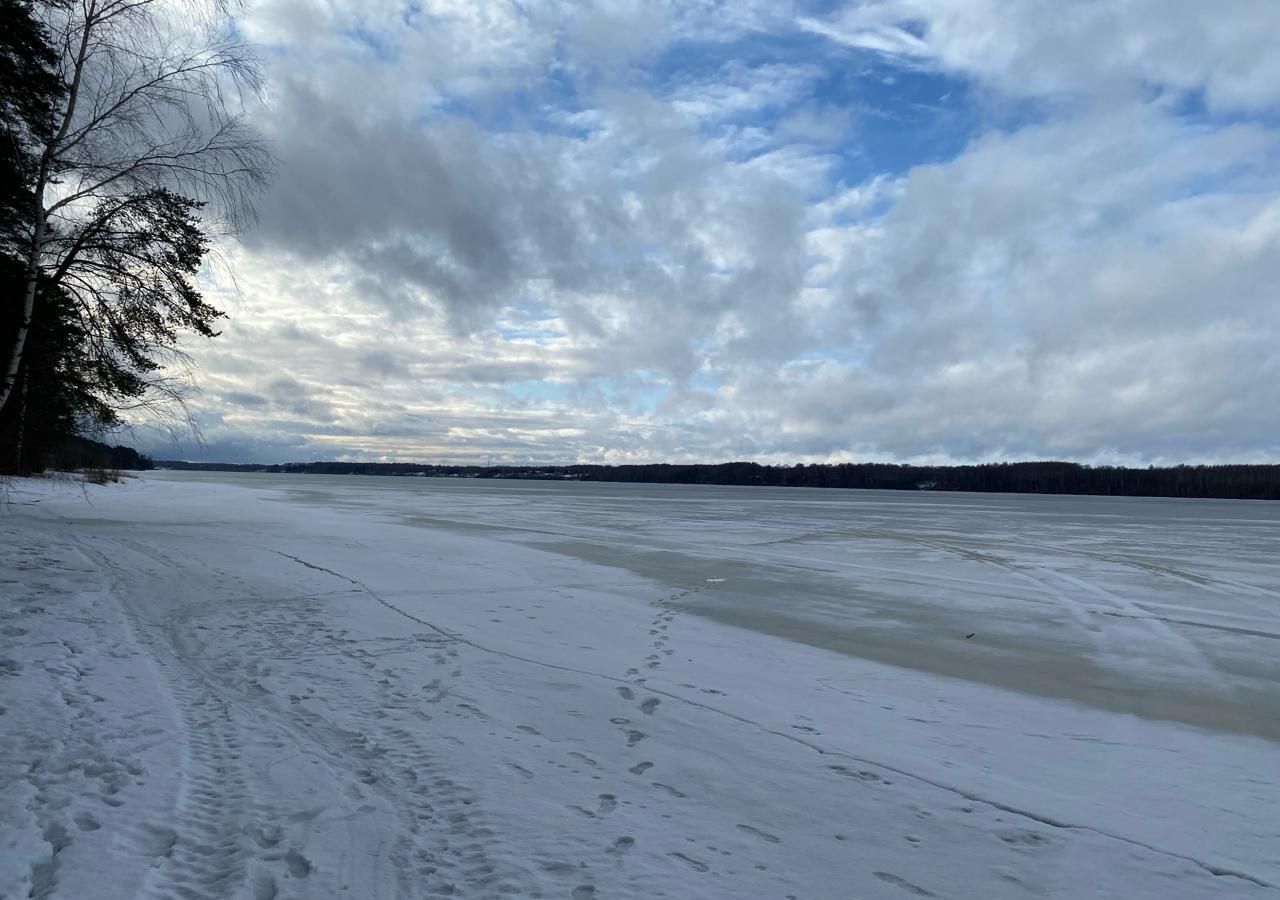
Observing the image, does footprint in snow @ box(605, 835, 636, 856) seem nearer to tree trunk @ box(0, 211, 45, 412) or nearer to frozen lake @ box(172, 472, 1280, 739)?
frozen lake @ box(172, 472, 1280, 739)

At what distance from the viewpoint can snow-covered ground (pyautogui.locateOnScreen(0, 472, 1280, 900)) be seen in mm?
3734

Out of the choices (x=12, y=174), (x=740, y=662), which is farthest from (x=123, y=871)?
(x=12, y=174)

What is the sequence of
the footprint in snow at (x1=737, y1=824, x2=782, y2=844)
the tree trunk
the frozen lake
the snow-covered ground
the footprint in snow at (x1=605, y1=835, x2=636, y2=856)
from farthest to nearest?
the frozen lake → the tree trunk → the footprint in snow at (x1=737, y1=824, x2=782, y2=844) → the footprint in snow at (x1=605, y1=835, x2=636, y2=856) → the snow-covered ground

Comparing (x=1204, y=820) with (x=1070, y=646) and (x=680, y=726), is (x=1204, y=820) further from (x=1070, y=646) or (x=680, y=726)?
(x=1070, y=646)

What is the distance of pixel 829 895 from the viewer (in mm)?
3602

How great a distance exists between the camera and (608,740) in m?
5.54

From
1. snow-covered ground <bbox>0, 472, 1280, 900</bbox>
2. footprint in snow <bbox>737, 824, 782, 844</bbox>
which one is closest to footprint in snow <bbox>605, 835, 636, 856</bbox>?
snow-covered ground <bbox>0, 472, 1280, 900</bbox>

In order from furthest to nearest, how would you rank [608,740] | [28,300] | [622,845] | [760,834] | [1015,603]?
[1015,603], [28,300], [608,740], [760,834], [622,845]

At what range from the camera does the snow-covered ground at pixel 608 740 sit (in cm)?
373

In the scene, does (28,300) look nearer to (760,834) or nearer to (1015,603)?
(760,834)

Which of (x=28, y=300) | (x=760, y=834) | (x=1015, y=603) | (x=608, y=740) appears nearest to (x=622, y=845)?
(x=760, y=834)

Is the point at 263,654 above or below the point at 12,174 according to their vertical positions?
below

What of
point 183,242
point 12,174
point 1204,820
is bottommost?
point 1204,820

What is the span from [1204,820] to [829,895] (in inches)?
110
